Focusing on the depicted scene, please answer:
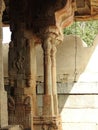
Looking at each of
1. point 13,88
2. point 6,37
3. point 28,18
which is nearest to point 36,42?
point 28,18

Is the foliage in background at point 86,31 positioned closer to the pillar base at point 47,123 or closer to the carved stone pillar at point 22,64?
the carved stone pillar at point 22,64

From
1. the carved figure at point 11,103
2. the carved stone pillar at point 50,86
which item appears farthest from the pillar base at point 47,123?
the carved figure at point 11,103

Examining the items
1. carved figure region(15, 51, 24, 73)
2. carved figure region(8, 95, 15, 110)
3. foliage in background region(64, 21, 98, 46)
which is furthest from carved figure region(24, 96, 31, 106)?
foliage in background region(64, 21, 98, 46)

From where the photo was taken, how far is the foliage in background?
65.6 feet

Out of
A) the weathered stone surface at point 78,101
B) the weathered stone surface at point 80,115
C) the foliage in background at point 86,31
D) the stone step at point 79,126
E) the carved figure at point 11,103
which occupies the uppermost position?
the foliage in background at point 86,31

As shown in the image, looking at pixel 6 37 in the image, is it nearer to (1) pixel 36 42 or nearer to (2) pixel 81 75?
(2) pixel 81 75

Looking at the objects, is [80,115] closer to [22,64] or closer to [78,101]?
[78,101]

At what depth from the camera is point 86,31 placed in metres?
21.0

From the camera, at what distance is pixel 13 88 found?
9547mm

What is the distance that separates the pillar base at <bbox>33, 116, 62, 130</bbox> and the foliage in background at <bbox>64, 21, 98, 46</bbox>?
31.9ft

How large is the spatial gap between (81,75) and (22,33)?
12.7ft

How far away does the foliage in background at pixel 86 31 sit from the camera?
20.0 m

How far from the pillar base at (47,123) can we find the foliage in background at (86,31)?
31.9 feet

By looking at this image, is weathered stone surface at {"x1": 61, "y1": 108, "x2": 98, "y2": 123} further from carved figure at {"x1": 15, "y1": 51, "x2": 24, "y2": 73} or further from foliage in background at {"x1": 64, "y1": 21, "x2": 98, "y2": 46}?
foliage in background at {"x1": 64, "y1": 21, "x2": 98, "y2": 46}
